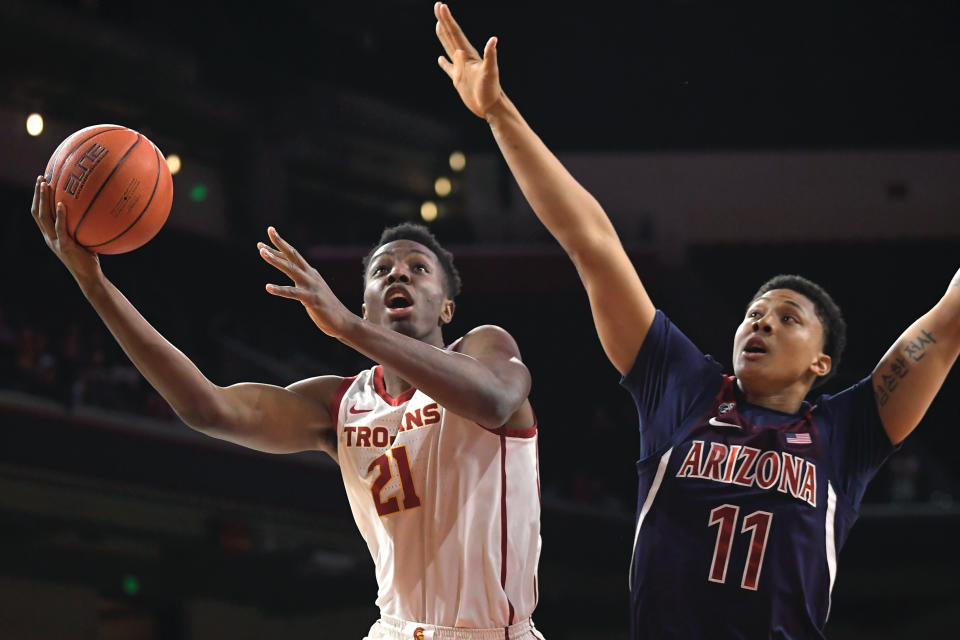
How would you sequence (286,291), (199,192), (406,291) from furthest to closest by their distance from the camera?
(199,192)
(406,291)
(286,291)

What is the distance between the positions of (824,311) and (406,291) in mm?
1239

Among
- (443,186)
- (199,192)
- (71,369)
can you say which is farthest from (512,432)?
(443,186)

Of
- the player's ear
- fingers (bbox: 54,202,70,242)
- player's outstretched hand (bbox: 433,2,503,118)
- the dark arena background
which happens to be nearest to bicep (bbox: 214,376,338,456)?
the player's ear

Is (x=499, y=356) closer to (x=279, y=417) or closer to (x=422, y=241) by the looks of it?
(x=422, y=241)

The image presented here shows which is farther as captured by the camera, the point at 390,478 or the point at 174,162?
the point at 174,162

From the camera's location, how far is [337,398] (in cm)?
319

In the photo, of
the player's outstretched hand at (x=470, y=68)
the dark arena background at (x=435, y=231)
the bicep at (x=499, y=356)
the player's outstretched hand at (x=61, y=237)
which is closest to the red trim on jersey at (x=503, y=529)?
the bicep at (x=499, y=356)

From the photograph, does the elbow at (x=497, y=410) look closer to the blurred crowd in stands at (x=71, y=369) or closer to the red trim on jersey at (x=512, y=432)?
the red trim on jersey at (x=512, y=432)

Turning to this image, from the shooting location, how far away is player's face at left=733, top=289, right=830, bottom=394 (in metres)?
2.81

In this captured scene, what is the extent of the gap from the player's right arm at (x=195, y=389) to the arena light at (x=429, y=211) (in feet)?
40.6

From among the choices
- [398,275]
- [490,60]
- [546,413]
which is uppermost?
[546,413]

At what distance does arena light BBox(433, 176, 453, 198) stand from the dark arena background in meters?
0.05

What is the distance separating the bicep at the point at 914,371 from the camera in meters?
Answer: 2.72

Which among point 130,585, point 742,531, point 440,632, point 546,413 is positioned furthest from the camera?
point 546,413
